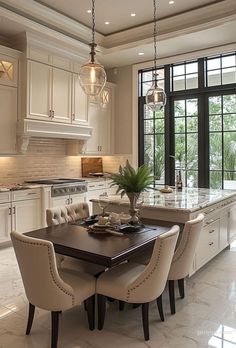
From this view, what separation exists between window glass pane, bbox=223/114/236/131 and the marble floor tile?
10.8 ft

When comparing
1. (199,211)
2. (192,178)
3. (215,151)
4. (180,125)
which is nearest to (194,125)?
(180,125)

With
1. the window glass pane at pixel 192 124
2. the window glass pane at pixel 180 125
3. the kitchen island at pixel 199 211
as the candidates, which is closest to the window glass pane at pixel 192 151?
the window glass pane at pixel 192 124

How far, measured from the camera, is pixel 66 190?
5.67m

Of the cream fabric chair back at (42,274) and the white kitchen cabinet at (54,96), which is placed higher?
the white kitchen cabinet at (54,96)

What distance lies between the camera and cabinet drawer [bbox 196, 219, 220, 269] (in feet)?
11.7

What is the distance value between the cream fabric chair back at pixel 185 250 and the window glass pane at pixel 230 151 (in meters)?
3.41

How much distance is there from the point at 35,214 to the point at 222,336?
3.54 m

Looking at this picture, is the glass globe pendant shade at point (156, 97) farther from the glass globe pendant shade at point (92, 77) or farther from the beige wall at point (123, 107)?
the beige wall at point (123, 107)

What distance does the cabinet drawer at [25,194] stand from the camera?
16.0ft

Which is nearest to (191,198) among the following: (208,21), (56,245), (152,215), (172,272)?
(152,215)

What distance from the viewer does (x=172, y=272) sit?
2871 millimetres

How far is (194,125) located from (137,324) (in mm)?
4523

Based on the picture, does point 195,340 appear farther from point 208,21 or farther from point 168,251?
point 208,21

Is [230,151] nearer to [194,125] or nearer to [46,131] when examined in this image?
[194,125]
